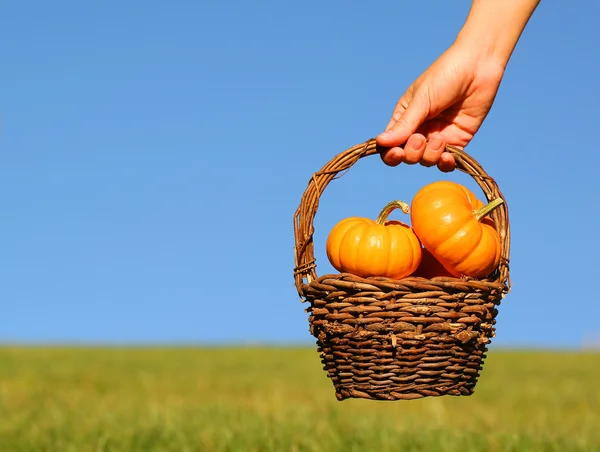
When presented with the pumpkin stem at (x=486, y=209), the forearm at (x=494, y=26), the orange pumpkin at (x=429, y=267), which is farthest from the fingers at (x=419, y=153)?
the forearm at (x=494, y=26)

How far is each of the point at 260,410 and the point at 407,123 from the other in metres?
5.00

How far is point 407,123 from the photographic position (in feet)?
11.4

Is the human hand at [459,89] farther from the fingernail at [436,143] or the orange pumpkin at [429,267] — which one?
the orange pumpkin at [429,267]

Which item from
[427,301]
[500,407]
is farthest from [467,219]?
[500,407]

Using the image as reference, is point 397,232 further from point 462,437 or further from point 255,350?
point 255,350

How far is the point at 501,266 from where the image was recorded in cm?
337

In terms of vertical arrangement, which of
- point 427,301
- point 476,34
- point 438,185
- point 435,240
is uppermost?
point 476,34

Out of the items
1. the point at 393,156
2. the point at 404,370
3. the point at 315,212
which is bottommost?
the point at 404,370

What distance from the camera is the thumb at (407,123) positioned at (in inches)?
133

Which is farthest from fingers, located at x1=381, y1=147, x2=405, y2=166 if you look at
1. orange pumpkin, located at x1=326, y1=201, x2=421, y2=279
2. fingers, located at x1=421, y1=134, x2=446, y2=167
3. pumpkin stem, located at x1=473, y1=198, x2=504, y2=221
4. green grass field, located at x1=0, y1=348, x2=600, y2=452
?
green grass field, located at x1=0, y1=348, x2=600, y2=452

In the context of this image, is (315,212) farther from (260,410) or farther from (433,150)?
(260,410)

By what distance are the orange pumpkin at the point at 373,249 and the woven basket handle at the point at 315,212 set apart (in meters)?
0.11

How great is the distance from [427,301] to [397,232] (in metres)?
0.36

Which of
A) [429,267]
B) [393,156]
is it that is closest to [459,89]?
[393,156]
